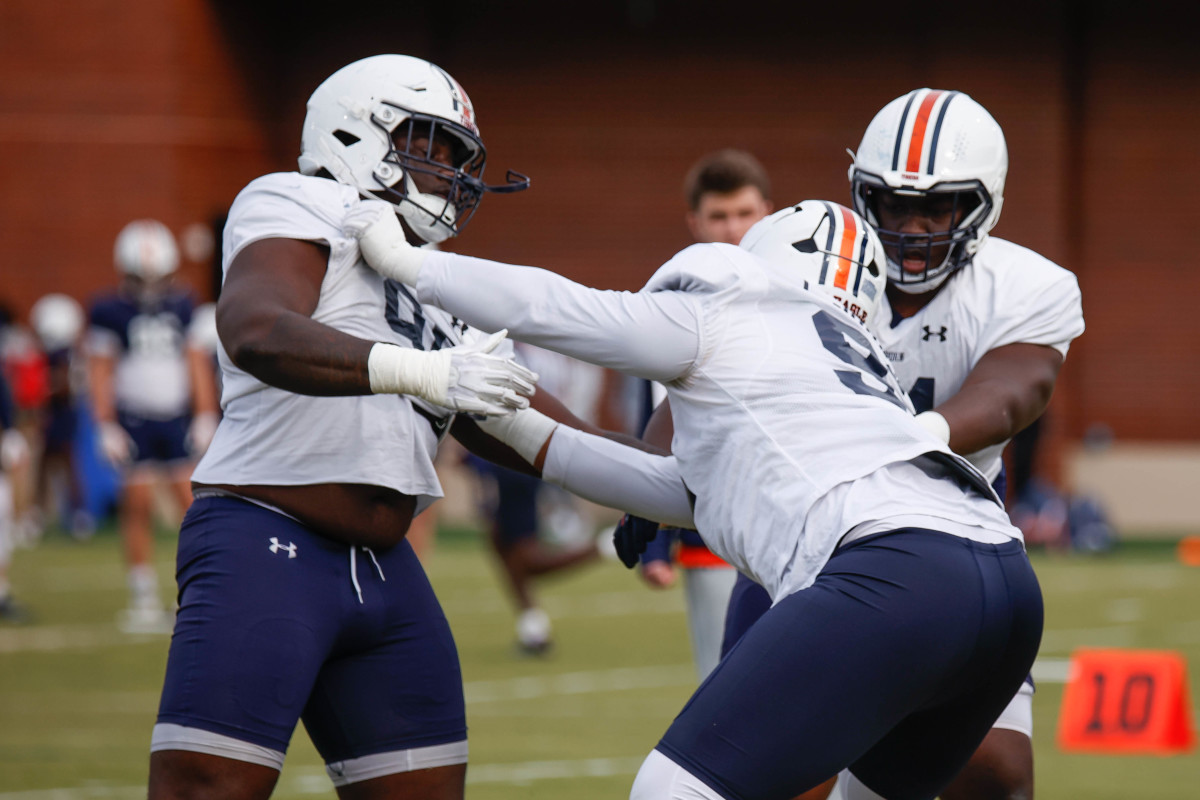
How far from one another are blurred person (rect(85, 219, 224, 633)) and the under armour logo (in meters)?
6.58

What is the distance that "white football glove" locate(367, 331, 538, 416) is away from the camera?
2.93 meters

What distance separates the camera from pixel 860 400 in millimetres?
2904

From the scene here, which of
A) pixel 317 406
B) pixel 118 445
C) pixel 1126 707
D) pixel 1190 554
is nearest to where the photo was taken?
pixel 317 406

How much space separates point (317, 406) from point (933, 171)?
1522 mm

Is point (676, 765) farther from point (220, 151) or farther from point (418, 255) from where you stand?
point (220, 151)

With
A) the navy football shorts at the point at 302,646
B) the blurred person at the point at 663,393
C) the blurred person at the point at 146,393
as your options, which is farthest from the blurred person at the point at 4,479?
the navy football shorts at the point at 302,646

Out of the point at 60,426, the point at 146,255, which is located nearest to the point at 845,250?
the point at 146,255

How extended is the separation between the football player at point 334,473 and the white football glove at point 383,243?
0.20 feet

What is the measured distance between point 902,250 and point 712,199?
1.53 meters

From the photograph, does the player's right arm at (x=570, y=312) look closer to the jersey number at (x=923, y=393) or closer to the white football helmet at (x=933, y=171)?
the white football helmet at (x=933, y=171)

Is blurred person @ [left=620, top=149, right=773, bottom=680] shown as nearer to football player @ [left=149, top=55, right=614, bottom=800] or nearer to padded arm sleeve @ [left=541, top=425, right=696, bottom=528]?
padded arm sleeve @ [left=541, top=425, right=696, bottom=528]

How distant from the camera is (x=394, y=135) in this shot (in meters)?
3.45

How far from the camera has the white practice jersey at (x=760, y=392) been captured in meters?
2.84

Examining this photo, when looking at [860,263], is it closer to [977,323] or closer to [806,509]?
[806,509]
